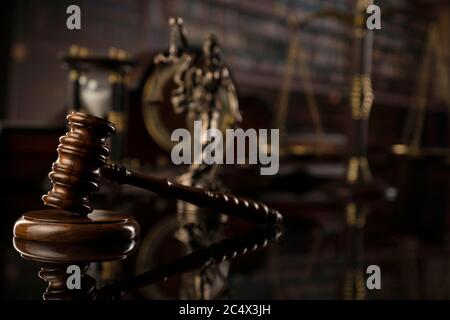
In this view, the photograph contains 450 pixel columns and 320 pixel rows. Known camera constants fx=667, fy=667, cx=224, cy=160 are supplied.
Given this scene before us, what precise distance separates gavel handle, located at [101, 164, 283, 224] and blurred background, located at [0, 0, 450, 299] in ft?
0.22

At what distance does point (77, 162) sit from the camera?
744 mm

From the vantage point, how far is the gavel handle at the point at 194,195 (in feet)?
2.74

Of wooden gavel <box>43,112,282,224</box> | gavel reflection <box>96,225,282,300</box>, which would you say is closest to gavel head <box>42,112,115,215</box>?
wooden gavel <box>43,112,282,224</box>

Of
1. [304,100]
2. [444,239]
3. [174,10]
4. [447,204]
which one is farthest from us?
[304,100]

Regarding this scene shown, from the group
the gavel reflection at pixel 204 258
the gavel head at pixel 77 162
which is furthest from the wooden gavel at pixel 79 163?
the gavel reflection at pixel 204 258

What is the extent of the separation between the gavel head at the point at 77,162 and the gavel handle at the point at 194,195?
0.21 ft

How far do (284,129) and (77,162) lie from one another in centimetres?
230

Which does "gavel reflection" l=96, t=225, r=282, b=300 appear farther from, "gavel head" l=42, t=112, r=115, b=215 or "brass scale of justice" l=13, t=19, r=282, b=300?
"gavel head" l=42, t=112, r=115, b=215

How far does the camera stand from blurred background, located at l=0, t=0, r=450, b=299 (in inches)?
28.5

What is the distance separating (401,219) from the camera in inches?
49.8

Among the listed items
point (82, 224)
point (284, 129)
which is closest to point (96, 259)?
point (82, 224)
